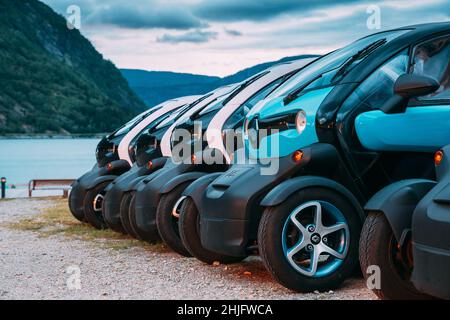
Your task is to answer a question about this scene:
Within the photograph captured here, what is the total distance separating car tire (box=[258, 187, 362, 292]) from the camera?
615cm

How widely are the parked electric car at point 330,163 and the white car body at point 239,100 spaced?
1.84 metres

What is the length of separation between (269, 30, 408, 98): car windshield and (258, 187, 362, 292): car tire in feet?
3.42

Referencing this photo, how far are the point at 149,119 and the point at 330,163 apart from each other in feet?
22.1

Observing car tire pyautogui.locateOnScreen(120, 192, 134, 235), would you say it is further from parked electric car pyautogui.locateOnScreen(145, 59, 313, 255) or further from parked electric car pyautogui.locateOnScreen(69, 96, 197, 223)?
parked electric car pyautogui.locateOnScreen(69, 96, 197, 223)

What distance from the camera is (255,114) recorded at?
286 inches

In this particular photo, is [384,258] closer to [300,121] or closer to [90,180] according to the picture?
[300,121]

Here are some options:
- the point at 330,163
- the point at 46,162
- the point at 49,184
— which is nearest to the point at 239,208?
the point at 330,163

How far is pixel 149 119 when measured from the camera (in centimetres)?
1302

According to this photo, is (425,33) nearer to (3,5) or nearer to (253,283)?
(253,283)

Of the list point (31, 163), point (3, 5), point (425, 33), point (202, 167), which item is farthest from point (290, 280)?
point (3, 5)

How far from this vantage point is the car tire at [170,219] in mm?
8562

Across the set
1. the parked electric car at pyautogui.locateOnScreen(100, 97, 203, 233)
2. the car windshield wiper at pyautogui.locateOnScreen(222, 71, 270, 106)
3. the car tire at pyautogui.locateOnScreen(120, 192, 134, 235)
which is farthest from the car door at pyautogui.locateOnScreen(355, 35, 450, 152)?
the car tire at pyautogui.locateOnScreen(120, 192, 134, 235)

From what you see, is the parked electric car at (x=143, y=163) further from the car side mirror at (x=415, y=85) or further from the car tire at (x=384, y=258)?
the car tire at (x=384, y=258)

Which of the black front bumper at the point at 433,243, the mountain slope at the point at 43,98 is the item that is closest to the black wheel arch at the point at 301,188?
the black front bumper at the point at 433,243
